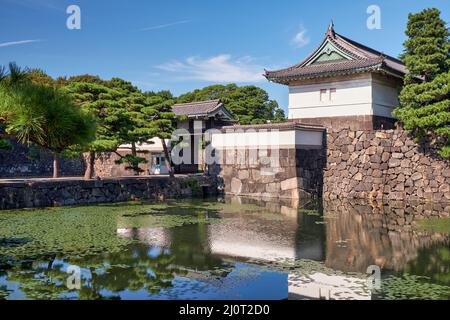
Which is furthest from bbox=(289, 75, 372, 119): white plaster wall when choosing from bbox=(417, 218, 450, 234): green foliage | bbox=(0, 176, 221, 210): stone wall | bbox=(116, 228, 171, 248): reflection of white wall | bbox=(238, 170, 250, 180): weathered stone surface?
bbox=(116, 228, 171, 248): reflection of white wall

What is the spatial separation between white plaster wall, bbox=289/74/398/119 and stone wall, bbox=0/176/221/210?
15.5 feet

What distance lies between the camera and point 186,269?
20.9ft

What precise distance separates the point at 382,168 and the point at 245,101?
15.7m

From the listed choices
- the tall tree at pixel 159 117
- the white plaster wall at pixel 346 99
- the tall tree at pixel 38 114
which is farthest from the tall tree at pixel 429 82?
the tall tree at pixel 38 114

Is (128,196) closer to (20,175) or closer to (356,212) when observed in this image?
(356,212)

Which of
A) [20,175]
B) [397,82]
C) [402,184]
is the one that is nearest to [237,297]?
[402,184]

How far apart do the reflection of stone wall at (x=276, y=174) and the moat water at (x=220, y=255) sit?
14.9ft

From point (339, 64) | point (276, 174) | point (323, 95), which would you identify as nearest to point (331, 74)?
point (339, 64)

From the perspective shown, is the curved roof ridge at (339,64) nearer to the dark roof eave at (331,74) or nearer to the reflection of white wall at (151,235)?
the dark roof eave at (331,74)

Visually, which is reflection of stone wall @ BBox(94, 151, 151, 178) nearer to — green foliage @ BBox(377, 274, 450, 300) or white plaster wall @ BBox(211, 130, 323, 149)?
white plaster wall @ BBox(211, 130, 323, 149)

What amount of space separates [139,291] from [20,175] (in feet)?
66.9

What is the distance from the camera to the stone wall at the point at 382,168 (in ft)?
51.7

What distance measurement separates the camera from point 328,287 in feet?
17.8

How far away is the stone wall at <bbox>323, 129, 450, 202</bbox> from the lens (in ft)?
51.7
